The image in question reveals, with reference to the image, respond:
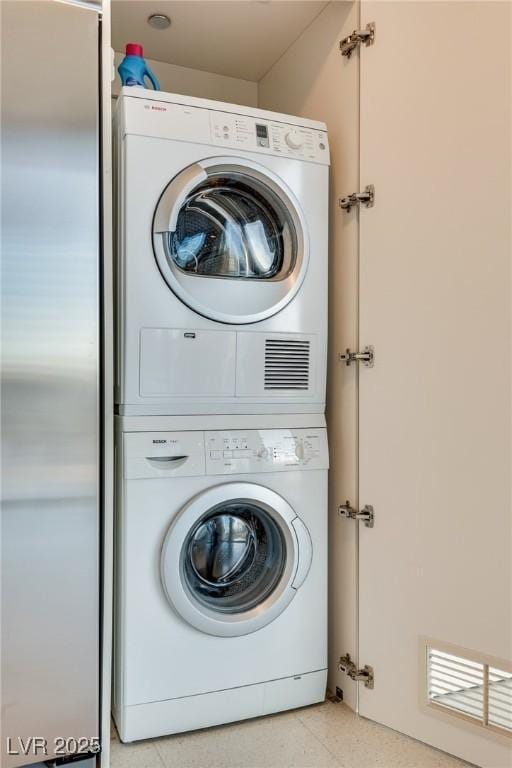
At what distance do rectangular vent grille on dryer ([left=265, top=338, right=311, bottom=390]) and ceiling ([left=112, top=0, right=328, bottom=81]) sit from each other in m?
1.14

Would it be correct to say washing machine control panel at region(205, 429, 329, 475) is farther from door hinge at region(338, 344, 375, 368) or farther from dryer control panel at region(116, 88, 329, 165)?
dryer control panel at region(116, 88, 329, 165)

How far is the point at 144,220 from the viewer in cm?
164

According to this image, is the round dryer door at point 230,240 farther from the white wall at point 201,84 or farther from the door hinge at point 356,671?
the door hinge at point 356,671

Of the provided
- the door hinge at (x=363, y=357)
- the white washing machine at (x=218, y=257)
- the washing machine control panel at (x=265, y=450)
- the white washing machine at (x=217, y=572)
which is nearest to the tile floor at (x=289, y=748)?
the white washing machine at (x=217, y=572)

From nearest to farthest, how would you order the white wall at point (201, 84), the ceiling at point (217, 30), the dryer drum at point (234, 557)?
the dryer drum at point (234, 557)
the ceiling at point (217, 30)
the white wall at point (201, 84)

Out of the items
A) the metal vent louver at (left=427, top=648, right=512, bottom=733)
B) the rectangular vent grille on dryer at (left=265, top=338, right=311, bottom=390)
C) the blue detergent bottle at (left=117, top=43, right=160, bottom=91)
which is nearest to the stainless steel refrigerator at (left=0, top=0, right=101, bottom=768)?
the blue detergent bottle at (left=117, top=43, right=160, bottom=91)

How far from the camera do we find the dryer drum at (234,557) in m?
1.74

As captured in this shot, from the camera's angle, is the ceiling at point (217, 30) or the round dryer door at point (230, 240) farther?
the ceiling at point (217, 30)

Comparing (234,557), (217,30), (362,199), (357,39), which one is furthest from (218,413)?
(217,30)

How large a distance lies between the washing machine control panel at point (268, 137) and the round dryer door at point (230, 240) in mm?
66

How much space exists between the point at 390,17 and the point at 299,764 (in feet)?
6.67

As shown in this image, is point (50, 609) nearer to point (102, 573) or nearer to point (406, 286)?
point (102, 573)

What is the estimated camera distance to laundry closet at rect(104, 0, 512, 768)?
1.44 m

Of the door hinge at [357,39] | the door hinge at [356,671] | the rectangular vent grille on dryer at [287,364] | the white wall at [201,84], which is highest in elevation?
the white wall at [201,84]
